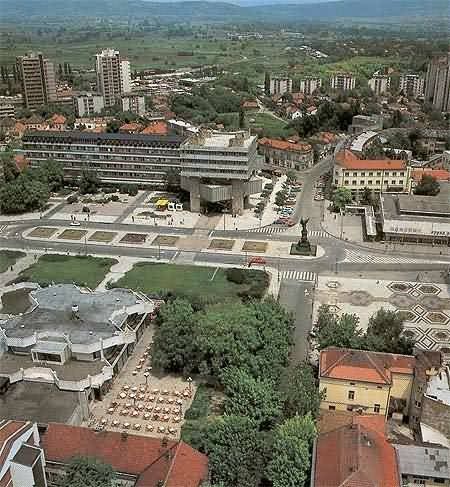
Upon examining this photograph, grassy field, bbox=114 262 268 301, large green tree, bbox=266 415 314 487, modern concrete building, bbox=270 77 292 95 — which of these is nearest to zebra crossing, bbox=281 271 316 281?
grassy field, bbox=114 262 268 301

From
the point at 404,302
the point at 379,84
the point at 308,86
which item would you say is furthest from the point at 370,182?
the point at 379,84

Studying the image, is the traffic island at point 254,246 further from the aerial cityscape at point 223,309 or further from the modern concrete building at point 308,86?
the modern concrete building at point 308,86

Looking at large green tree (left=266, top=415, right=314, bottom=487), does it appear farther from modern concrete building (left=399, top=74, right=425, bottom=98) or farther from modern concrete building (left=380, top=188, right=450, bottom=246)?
→ modern concrete building (left=399, top=74, right=425, bottom=98)

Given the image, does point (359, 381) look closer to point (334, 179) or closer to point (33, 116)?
point (334, 179)

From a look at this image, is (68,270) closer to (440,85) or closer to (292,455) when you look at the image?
(292,455)

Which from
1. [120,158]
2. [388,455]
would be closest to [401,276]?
[388,455]

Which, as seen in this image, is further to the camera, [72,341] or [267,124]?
[267,124]

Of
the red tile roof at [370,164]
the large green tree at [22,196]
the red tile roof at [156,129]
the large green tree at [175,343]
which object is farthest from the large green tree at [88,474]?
the red tile roof at [156,129]

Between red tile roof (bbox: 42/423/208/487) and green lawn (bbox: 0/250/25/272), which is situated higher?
red tile roof (bbox: 42/423/208/487)
